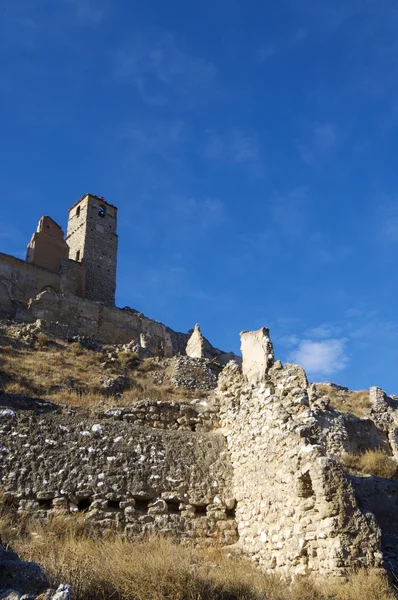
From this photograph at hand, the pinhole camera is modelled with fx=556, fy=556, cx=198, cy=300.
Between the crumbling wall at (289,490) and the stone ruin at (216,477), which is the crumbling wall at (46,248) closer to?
the stone ruin at (216,477)

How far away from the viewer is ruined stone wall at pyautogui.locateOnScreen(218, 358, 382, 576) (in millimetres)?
6242

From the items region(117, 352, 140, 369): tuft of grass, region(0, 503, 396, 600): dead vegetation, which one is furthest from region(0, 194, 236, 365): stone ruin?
region(0, 503, 396, 600): dead vegetation

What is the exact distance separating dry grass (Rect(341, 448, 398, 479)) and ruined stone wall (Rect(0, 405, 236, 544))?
183 inches

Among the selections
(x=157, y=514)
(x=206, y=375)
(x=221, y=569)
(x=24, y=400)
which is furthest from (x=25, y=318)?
(x=221, y=569)

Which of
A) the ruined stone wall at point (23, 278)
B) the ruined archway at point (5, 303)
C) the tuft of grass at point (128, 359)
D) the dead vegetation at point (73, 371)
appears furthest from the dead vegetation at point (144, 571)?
the ruined stone wall at point (23, 278)

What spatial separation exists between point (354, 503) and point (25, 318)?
24644mm

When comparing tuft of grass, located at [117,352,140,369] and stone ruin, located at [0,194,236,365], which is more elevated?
stone ruin, located at [0,194,236,365]

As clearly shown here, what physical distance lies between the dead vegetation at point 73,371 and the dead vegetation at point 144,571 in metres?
8.69

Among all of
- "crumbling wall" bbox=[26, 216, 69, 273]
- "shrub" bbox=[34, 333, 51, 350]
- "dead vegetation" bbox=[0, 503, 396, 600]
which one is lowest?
"dead vegetation" bbox=[0, 503, 396, 600]

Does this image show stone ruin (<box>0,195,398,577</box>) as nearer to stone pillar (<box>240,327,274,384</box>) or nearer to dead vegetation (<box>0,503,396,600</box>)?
dead vegetation (<box>0,503,396,600</box>)

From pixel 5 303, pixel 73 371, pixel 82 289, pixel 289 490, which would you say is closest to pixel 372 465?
pixel 289 490

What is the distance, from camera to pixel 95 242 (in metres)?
40.9

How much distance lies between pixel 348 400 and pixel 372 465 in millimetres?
12311

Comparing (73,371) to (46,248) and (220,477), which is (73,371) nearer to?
(220,477)
